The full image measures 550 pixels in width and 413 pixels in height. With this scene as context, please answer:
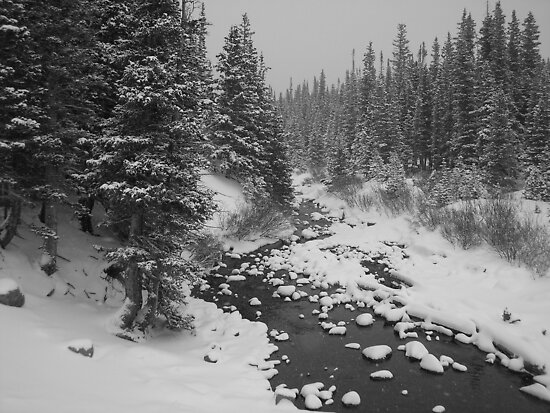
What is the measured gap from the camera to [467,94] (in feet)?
110

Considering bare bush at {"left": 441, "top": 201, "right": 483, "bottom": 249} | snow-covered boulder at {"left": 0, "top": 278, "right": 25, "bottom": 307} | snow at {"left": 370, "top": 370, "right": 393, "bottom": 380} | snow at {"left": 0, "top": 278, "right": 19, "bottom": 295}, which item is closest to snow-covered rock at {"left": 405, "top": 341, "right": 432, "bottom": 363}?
snow at {"left": 370, "top": 370, "right": 393, "bottom": 380}

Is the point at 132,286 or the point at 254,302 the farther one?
the point at 254,302

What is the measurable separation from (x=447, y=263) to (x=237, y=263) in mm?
11280

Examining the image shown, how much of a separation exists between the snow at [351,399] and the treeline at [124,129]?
5.36 meters

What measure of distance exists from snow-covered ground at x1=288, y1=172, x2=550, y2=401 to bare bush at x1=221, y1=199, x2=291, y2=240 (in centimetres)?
271

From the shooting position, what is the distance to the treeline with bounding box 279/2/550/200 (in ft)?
86.4

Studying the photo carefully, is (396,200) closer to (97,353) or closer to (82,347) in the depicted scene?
(97,353)

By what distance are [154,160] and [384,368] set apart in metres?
8.97

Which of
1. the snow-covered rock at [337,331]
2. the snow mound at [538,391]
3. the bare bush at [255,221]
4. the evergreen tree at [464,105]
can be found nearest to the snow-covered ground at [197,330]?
the snow mound at [538,391]

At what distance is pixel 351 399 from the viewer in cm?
836

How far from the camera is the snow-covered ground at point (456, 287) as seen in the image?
33.6ft

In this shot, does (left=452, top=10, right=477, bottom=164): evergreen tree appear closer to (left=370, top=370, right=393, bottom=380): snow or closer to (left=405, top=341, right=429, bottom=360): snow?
(left=405, top=341, right=429, bottom=360): snow

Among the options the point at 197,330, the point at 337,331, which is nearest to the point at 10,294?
the point at 197,330

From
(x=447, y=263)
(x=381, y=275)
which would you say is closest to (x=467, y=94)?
(x=447, y=263)
